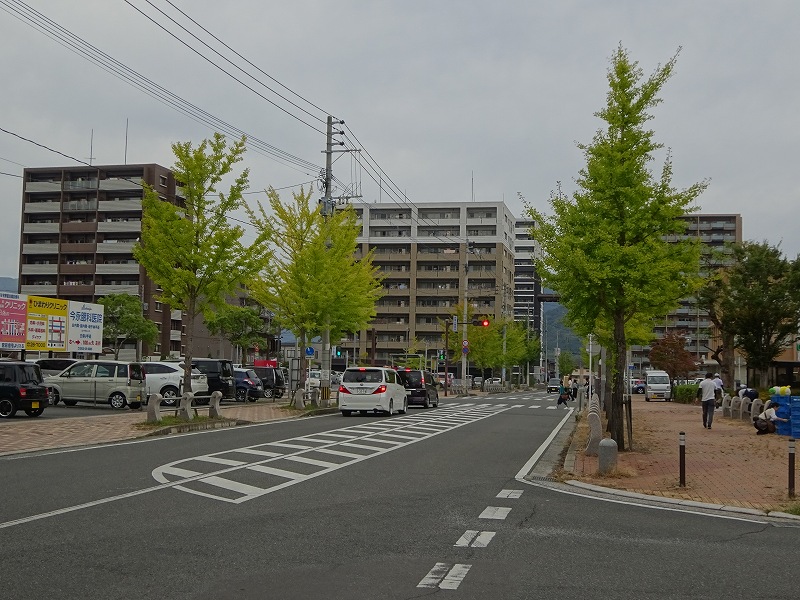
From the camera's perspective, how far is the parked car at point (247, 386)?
132ft

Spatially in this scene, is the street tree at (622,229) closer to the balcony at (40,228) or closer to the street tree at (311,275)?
the street tree at (311,275)

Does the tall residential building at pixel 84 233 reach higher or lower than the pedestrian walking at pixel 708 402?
higher

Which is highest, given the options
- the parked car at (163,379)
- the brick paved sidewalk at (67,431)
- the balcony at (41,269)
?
the balcony at (41,269)

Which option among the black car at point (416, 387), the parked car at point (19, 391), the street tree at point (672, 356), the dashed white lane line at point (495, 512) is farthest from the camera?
the street tree at point (672, 356)

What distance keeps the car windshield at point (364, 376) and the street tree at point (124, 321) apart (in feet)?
150

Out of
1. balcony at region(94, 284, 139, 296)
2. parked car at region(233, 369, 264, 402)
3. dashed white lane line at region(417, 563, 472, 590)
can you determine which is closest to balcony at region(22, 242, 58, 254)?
balcony at region(94, 284, 139, 296)

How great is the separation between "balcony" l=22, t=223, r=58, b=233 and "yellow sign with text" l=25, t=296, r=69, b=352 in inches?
1801

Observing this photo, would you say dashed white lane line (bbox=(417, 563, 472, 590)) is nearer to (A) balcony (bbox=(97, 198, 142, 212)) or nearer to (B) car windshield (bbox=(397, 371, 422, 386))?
(B) car windshield (bbox=(397, 371, 422, 386))

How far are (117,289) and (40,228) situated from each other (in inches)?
400

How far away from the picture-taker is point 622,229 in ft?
57.9

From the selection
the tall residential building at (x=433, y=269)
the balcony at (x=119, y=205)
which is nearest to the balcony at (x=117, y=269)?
the balcony at (x=119, y=205)

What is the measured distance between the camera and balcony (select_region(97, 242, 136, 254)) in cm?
8000

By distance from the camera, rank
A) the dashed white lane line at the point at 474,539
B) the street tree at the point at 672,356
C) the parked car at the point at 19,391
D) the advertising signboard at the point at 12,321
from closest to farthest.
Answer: the dashed white lane line at the point at 474,539 → the parked car at the point at 19,391 → the advertising signboard at the point at 12,321 → the street tree at the point at 672,356

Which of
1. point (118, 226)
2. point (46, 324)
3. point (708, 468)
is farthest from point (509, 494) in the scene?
point (118, 226)
